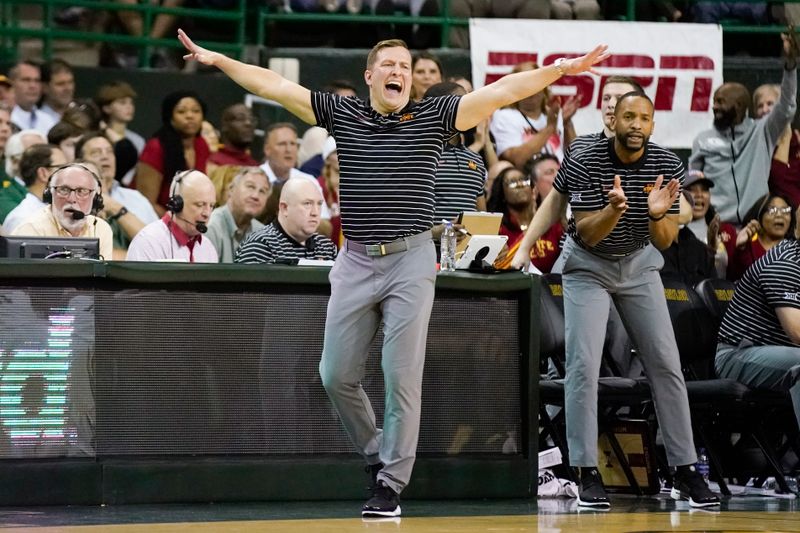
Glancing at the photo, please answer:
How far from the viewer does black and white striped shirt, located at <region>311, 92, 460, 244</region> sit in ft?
24.2

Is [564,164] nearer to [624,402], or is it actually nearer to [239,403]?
[624,402]

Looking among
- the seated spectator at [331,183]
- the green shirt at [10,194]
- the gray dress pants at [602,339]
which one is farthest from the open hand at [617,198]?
the green shirt at [10,194]

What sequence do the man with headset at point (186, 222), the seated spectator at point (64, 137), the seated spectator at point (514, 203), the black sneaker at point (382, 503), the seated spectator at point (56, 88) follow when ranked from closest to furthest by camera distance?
the black sneaker at point (382, 503) → the man with headset at point (186, 222) → the seated spectator at point (514, 203) → the seated spectator at point (64, 137) → the seated spectator at point (56, 88)

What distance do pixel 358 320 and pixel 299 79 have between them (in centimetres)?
676

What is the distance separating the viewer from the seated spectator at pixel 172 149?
40.0 ft

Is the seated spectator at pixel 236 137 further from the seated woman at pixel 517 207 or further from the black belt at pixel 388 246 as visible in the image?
the black belt at pixel 388 246

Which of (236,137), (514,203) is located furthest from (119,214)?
(514,203)

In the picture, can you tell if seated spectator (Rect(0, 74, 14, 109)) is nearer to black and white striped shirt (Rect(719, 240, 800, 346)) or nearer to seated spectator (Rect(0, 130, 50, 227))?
seated spectator (Rect(0, 130, 50, 227))

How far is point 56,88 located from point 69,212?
3945mm

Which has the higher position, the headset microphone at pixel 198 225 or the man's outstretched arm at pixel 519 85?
the man's outstretched arm at pixel 519 85

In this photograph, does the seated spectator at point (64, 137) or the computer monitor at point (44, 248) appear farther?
the seated spectator at point (64, 137)

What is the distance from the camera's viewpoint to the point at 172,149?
1227cm

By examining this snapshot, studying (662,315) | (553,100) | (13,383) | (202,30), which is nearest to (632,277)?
(662,315)

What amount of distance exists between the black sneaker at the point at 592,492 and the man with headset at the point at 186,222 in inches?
109
